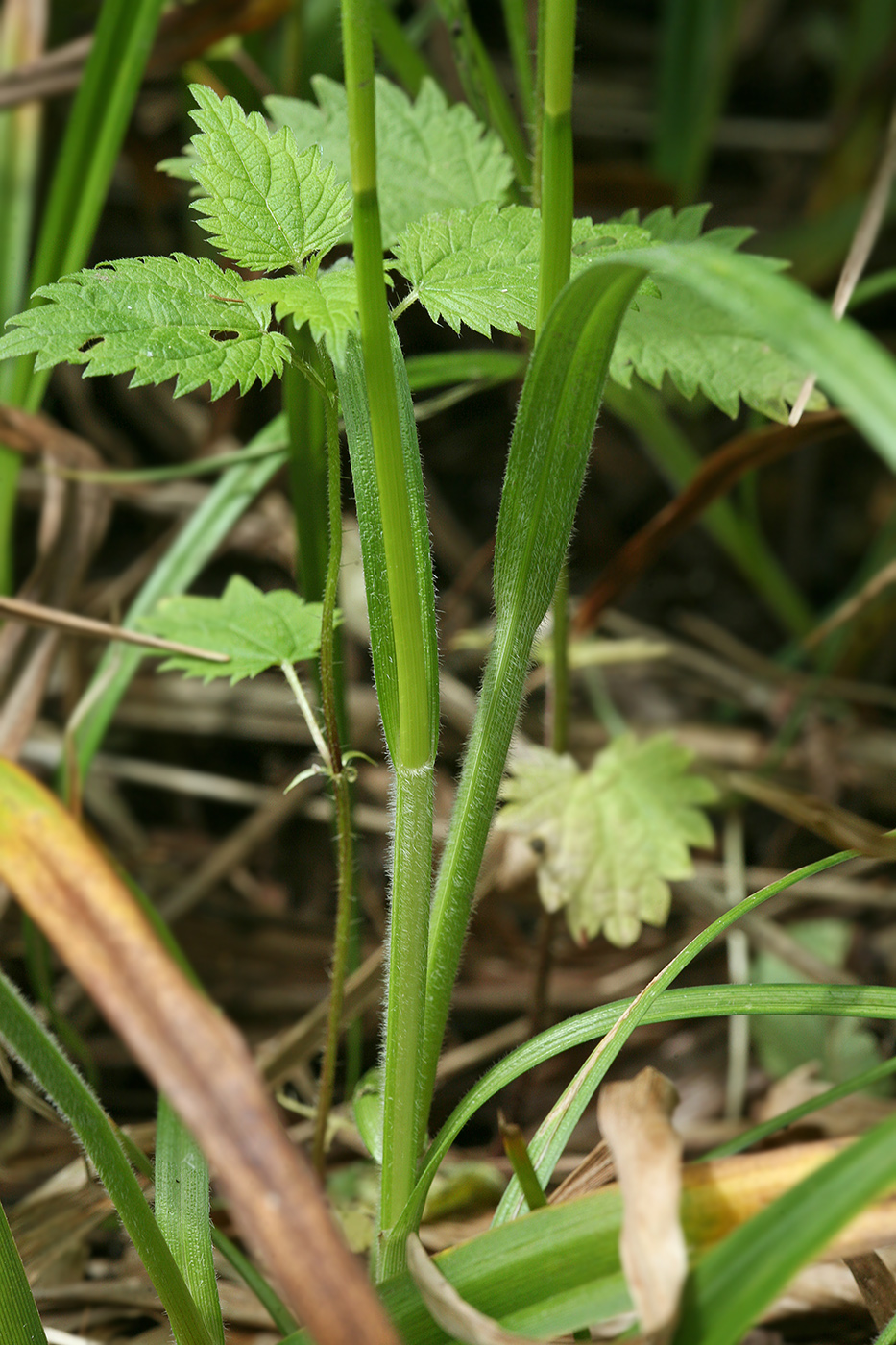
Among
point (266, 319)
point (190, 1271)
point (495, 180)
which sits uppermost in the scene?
point (495, 180)

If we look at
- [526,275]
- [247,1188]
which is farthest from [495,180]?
[247,1188]

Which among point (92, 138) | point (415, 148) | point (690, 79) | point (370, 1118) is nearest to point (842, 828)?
point (370, 1118)

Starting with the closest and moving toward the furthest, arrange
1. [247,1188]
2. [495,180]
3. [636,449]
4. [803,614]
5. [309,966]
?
[247,1188] < [495,180] < [309,966] < [803,614] < [636,449]

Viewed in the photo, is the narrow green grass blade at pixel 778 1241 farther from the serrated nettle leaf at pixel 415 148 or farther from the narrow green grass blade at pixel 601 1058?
the serrated nettle leaf at pixel 415 148

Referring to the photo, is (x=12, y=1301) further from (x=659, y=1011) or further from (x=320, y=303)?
(x=320, y=303)

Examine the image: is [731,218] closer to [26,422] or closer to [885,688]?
[885,688]

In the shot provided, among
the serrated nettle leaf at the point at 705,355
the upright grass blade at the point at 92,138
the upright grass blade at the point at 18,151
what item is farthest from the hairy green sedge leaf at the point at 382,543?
the upright grass blade at the point at 18,151
